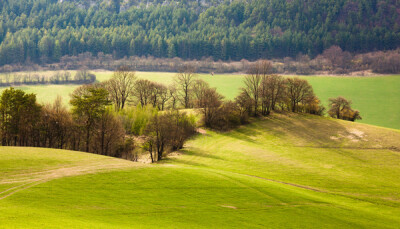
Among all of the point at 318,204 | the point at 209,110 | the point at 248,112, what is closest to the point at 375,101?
the point at 248,112

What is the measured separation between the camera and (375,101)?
500ft

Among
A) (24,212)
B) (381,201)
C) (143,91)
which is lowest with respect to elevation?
(381,201)

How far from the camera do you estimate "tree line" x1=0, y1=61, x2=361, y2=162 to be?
6394 cm

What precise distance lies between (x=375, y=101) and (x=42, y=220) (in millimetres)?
154765

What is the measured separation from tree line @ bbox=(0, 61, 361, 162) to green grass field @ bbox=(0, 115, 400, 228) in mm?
11212

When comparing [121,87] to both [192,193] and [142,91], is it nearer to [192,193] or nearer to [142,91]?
[142,91]

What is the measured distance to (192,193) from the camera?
126 ft

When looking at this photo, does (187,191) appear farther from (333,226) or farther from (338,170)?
(338,170)

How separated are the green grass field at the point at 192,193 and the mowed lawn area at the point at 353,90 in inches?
2943

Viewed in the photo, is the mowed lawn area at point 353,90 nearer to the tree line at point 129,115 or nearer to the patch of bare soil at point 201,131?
the tree line at point 129,115

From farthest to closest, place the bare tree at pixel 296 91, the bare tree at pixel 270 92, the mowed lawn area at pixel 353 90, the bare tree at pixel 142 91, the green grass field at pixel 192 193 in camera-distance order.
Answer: the mowed lawn area at pixel 353 90, the bare tree at pixel 142 91, the bare tree at pixel 296 91, the bare tree at pixel 270 92, the green grass field at pixel 192 193

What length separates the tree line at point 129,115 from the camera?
2517 inches

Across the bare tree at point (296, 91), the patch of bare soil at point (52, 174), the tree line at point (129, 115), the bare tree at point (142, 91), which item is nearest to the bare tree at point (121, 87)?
the tree line at point (129, 115)

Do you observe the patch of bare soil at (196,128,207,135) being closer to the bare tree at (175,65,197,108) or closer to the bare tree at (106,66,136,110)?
the bare tree at (106,66,136,110)
